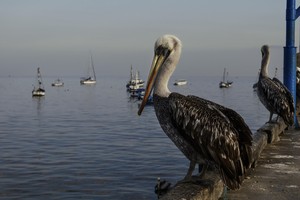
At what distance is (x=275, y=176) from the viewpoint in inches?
295

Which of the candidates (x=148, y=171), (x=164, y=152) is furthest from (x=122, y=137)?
(x=148, y=171)

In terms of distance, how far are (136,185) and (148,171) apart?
3044 millimetres

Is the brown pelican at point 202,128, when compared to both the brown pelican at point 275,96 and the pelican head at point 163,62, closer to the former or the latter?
the pelican head at point 163,62

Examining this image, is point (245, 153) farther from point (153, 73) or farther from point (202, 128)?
point (153, 73)

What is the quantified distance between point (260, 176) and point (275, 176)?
0.79 feet

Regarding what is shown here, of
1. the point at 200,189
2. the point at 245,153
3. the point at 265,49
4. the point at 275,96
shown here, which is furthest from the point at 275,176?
the point at 265,49

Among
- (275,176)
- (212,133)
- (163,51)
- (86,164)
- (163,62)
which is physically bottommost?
(86,164)

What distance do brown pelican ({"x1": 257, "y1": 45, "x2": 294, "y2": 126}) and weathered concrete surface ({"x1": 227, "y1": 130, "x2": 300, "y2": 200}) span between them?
132 centimetres

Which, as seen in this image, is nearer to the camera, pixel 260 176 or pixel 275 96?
pixel 260 176

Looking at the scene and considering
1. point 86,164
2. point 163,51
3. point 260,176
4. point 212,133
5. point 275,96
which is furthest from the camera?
point 86,164

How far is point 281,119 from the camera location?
12211mm

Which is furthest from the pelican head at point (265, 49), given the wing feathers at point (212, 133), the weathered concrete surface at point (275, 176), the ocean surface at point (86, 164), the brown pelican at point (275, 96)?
the ocean surface at point (86, 164)

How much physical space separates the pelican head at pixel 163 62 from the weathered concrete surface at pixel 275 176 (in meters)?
1.81

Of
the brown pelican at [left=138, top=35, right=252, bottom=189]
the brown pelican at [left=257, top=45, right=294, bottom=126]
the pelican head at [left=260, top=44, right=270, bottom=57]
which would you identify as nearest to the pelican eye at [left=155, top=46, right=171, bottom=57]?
the brown pelican at [left=138, top=35, right=252, bottom=189]
